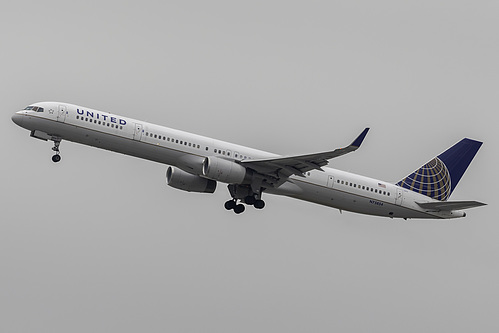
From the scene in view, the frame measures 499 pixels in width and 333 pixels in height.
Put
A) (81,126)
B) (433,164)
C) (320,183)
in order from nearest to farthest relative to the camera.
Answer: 1. (81,126)
2. (320,183)
3. (433,164)

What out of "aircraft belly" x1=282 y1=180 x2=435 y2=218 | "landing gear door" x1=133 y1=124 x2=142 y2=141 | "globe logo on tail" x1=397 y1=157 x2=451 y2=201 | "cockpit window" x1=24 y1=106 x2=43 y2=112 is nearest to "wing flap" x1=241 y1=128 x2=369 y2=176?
"aircraft belly" x1=282 y1=180 x2=435 y2=218

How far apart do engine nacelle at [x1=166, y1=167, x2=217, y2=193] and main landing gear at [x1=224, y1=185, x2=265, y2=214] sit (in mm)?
1536

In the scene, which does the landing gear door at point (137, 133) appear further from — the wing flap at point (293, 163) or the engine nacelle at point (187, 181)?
the wing flap at point (293, 163)

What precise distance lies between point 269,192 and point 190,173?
530 centimetres

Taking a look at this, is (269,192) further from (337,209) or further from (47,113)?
(47,113)

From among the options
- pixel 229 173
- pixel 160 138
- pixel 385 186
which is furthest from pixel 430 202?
pixel 160 138

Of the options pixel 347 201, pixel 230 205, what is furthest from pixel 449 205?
pixel 230 205

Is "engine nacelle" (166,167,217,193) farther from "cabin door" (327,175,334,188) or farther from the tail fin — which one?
the tail fin

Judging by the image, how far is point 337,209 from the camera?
59812 mm

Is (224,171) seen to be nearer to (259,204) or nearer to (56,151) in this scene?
(259,204)

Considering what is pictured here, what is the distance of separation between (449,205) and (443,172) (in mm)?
5052

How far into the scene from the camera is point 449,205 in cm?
5831

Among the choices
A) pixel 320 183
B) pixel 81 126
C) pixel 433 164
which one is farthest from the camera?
pixel 433 164

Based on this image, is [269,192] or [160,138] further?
[269,192]
